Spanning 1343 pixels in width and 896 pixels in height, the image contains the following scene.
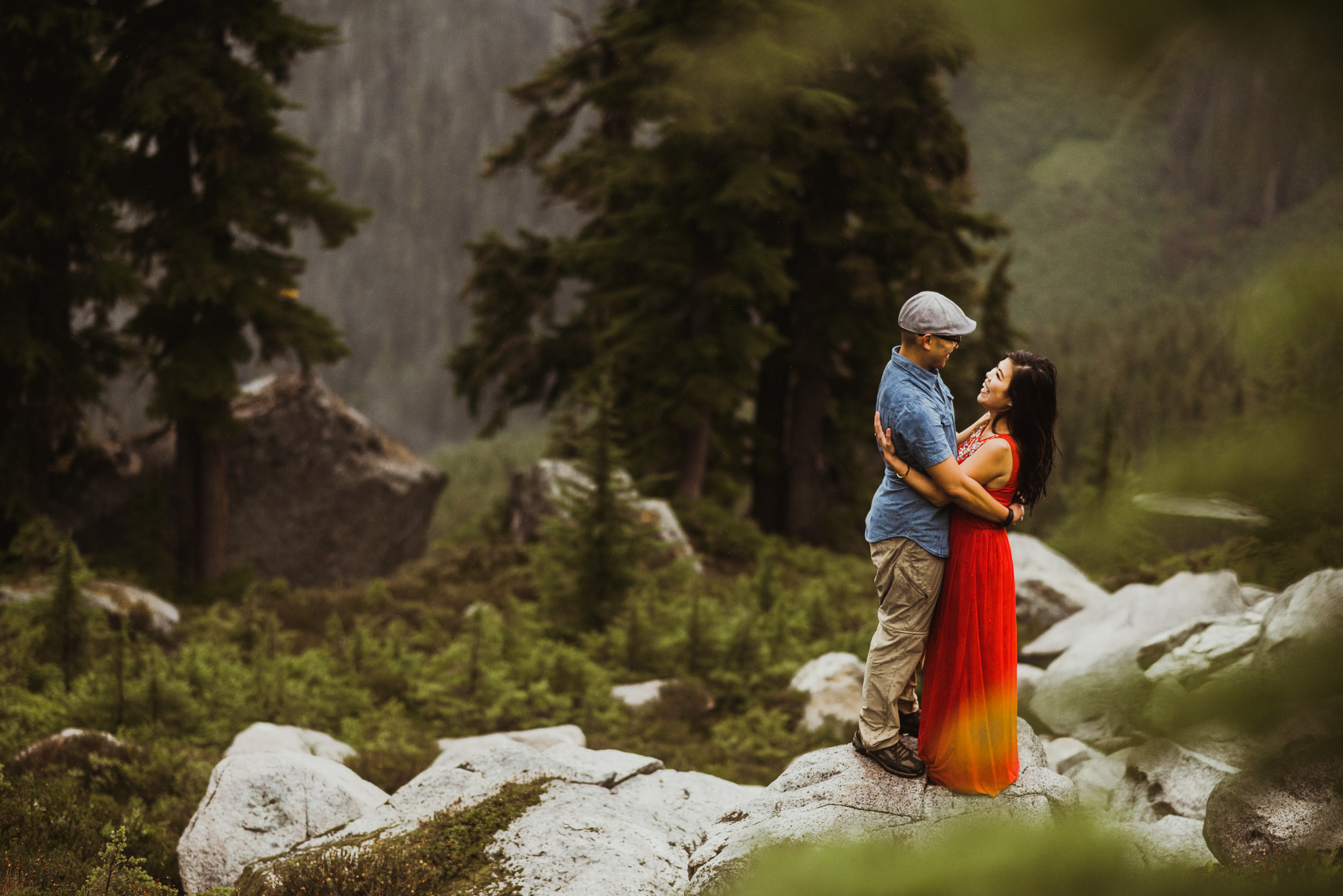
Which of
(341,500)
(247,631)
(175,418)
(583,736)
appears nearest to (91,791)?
(583,736)

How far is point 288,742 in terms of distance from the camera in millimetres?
7113

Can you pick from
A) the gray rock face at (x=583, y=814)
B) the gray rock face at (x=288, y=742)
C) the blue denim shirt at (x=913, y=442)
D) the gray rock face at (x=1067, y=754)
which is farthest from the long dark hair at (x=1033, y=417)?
the gray rock face at (x=288, y=742)

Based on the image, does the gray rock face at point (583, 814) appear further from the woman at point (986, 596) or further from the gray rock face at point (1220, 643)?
the gray rock face at point (1220, 643)

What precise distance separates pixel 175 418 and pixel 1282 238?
48.8 ft

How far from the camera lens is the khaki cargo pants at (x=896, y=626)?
416cm

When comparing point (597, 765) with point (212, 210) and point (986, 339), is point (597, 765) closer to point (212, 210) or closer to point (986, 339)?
point (212, 210)

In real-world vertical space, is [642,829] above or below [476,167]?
below

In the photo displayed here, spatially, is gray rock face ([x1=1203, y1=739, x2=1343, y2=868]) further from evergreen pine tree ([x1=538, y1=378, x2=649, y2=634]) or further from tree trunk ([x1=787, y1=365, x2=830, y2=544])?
tree trunk ([x1=787, y1=365, x2=830, y2=544])

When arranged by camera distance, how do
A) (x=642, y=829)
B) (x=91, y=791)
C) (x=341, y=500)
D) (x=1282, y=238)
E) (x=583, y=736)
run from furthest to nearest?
(x=341, y=500) < (x=583, y=736) < (x=91, y=791) < (x=642, y=829) < (x=1282, y=238)

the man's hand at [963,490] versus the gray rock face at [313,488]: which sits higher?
the man's hand at [963,490]

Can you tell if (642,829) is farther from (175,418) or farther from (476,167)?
(476,167)

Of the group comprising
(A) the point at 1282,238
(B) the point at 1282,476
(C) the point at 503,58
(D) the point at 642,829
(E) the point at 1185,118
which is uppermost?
(C) the point at 503,58

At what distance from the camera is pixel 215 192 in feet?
44.9

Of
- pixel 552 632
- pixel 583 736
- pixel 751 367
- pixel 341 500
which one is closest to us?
pixel 583 736
